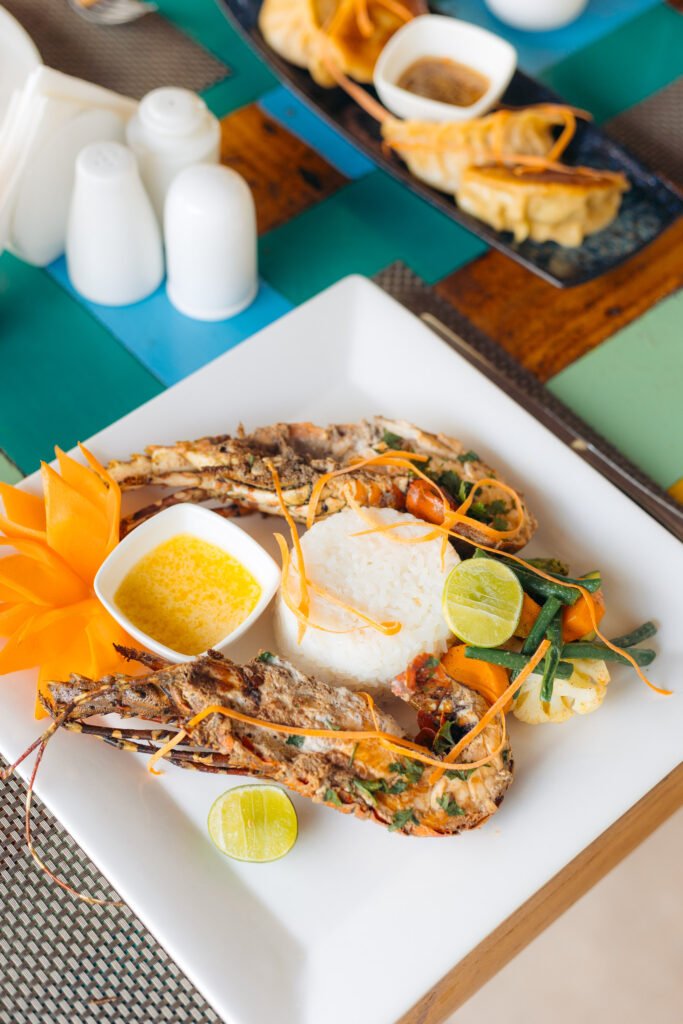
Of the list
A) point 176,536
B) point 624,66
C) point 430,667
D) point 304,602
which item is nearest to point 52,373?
point 176,536

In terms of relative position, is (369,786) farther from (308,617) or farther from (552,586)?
(552,586)

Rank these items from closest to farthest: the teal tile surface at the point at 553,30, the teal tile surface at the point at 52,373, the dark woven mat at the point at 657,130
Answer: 1. the teal tile surface at the point at 52,373
2. the dark woven mat at the point at 657,130
3. the teal tile surface at the point at 553,30

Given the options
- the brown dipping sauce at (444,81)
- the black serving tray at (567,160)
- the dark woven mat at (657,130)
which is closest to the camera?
the black serving tray at (567,160)

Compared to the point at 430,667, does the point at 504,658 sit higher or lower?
higher

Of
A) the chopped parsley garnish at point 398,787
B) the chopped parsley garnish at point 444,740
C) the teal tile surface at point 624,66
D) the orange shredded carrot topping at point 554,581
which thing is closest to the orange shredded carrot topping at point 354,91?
the teal tile surface at point 624,66

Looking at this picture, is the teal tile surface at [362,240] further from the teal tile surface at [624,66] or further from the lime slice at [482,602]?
the lime slice at [482,602]

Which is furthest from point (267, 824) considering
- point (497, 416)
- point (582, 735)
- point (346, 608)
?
point (497, 416)
